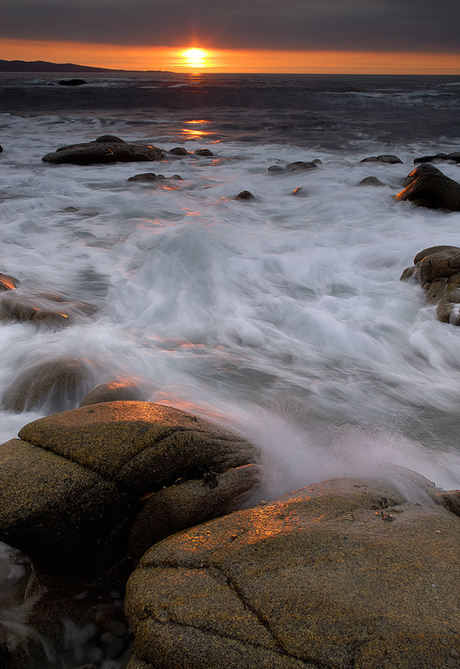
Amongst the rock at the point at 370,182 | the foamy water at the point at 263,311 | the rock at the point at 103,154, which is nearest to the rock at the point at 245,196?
the foamy water at the point at 263,311

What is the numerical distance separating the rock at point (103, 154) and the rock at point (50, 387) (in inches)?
514

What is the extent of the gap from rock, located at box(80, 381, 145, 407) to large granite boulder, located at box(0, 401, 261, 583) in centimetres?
62

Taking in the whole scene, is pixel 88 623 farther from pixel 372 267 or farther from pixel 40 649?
pixel 372 267

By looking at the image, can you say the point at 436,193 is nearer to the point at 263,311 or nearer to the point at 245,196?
the point at 245,196

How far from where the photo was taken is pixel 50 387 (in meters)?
3.79

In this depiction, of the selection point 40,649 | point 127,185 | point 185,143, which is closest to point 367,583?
point 40,649

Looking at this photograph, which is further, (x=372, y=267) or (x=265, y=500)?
(x=372, y=267)

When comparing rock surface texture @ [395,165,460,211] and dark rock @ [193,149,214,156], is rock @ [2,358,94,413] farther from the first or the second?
dark rock @ [193,149,214,156]

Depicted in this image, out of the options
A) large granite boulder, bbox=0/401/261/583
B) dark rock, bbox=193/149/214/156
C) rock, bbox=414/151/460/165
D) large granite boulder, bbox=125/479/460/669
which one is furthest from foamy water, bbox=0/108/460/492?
dark rock, bbox=193/149/214/156

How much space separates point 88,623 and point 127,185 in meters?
11.9

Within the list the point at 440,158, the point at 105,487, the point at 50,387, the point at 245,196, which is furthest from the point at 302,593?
the point at 440,158

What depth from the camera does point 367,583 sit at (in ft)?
5.79

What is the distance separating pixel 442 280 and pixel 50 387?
4.73m

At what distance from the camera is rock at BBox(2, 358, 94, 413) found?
371 cm
